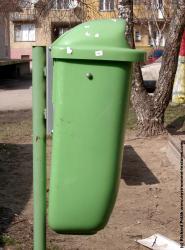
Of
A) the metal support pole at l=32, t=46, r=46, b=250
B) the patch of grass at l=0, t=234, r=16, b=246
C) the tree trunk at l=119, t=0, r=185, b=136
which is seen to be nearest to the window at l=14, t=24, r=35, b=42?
the tree trunk at l=119, t=0, r=185, b=136

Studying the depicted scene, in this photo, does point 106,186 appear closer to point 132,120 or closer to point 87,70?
point 87,70

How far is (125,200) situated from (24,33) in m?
47.3

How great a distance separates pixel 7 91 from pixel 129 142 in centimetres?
1281

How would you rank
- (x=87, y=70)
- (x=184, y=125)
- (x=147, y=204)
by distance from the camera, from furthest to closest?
(x=184, y=125), (x=147, y=204), (x=87, y=70)

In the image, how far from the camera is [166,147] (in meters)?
8.55

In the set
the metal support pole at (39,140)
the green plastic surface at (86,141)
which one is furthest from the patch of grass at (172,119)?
the green plastic surface at (86,141)

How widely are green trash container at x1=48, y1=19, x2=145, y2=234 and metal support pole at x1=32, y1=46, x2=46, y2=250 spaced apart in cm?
16

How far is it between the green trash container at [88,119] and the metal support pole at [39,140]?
0.16 meters

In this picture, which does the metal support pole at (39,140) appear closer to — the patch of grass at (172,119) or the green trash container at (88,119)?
the green trash container at (88,119)

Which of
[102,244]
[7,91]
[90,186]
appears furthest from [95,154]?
[7,91]

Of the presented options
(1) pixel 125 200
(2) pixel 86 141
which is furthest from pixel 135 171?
(2) pixel 86 141

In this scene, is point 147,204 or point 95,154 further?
point 147,204

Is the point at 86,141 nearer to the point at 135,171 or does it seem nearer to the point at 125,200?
the point at 125,200

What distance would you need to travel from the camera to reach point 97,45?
2.62m
